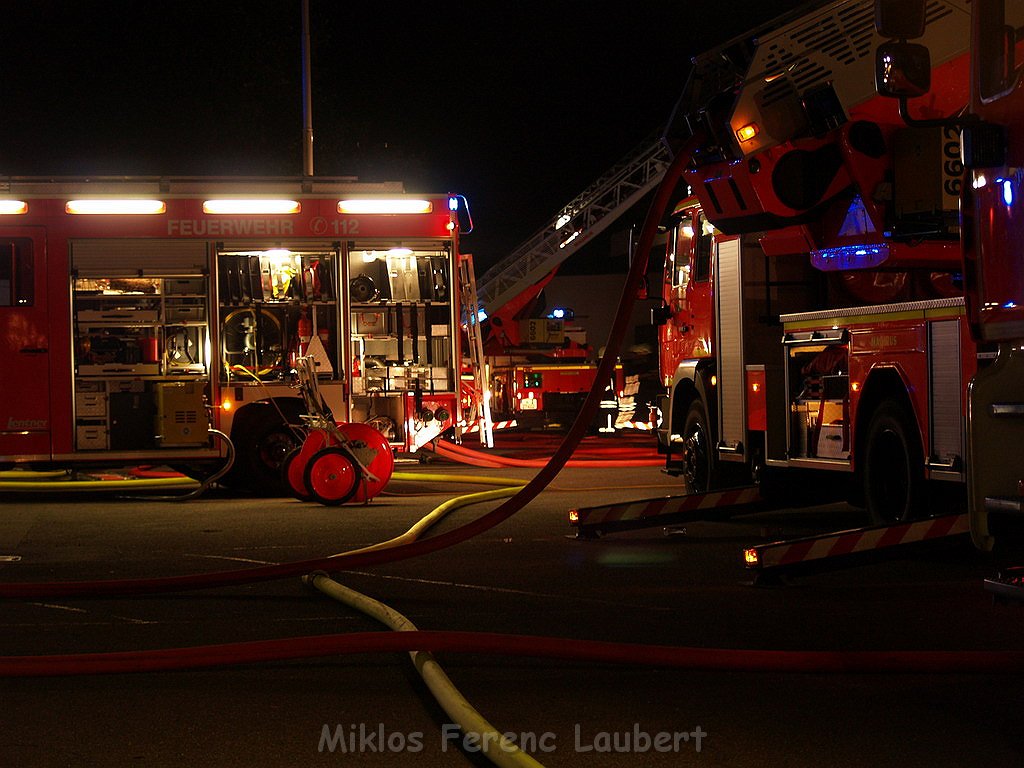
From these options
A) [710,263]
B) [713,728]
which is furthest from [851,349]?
[713,728]

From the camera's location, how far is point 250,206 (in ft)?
49.7

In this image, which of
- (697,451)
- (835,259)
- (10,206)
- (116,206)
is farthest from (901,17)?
(10,206)

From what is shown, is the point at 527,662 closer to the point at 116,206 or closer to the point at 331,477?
the point at 331,477

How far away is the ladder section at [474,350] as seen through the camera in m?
15.9

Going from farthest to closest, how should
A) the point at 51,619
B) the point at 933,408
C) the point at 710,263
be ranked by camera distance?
the point at 710,263, the point at 933,408, the point at 51,619

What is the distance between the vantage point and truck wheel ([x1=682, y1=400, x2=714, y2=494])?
1229 centimetres

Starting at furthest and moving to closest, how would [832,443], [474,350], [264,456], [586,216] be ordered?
1. [586,216]
2. [474,350]
3. [264,456]
4. [832,443]

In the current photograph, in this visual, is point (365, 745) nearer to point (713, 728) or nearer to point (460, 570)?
point (713, 728)

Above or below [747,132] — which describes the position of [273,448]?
below

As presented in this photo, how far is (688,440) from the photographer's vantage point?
12688 millimetres

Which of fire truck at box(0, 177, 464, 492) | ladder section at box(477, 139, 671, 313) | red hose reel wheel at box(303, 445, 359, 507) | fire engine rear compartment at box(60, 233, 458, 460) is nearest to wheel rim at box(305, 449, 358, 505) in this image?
red hose reel wheel at box(303, 445, 359, 507)

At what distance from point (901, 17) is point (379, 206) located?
9.80m

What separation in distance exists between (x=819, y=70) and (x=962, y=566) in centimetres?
341

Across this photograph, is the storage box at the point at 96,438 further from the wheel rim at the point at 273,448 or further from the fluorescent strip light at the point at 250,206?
the fluorescent strip light at the point at 250,206
